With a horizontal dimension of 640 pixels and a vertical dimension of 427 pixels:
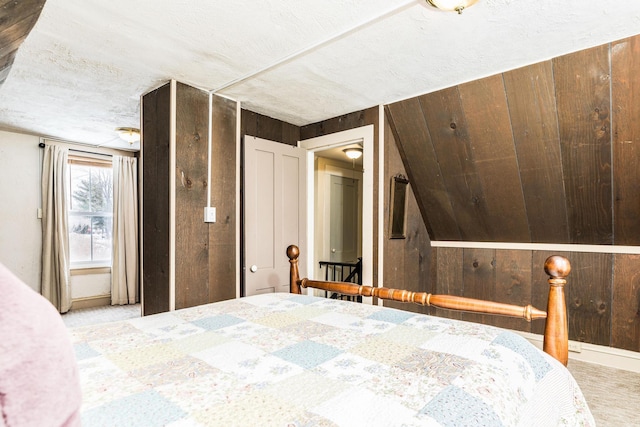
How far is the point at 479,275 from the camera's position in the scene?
342 centimetres

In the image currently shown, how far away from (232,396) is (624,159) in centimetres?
282

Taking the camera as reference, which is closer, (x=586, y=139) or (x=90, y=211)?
(x=586, y=139)

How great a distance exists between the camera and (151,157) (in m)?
2.74

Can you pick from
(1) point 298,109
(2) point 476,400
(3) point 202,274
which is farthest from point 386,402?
(1) point 298,109

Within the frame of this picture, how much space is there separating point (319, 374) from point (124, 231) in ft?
15.2

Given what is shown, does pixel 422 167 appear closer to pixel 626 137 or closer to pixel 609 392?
pixel 626 137

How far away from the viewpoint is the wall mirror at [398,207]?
3160 millimetres

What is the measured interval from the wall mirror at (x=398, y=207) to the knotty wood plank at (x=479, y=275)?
2.40 feet

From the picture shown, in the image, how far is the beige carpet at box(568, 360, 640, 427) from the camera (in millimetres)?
2066

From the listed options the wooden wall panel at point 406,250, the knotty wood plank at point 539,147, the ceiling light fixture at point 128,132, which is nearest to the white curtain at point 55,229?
the ceiling light fixture at point 128,132

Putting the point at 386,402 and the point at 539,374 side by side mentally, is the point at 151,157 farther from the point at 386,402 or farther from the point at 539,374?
the point at 539,374

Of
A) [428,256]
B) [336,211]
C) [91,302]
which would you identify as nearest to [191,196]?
[428,256]

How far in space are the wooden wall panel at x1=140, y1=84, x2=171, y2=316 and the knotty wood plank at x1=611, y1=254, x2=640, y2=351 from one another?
3.41 metres

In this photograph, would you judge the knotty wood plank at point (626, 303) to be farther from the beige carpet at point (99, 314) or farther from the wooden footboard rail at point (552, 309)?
the beige carpet at point (99, 314)
